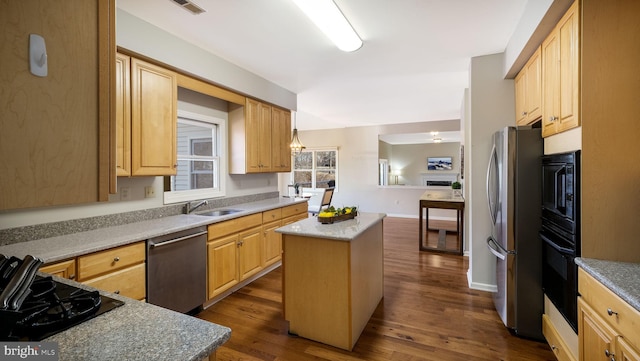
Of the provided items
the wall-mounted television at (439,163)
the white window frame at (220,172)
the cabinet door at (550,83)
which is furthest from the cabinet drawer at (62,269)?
the wall-mounted television at (439,163)

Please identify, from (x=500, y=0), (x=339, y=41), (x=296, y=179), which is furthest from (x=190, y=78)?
(x=296, y=179)

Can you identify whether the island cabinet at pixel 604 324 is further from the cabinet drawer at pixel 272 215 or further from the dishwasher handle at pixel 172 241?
the cabinet drawer at pixel 272 215

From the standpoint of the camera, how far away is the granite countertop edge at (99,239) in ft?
5.56

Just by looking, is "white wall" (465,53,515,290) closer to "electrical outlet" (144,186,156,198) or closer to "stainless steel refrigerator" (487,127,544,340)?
"stainless steel refrigerator" (487,127,544,340)

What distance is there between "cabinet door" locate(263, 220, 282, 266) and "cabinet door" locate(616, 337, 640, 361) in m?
2.83

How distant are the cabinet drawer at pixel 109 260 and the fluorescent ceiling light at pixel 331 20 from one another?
207cm

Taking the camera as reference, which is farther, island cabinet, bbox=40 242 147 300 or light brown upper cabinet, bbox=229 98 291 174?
light brown upper cabinet, bbox=229 98 291 174

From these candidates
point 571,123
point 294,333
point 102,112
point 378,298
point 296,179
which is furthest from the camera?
point 296,179

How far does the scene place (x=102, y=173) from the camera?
0.72 metres

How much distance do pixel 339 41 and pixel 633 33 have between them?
1.84 m

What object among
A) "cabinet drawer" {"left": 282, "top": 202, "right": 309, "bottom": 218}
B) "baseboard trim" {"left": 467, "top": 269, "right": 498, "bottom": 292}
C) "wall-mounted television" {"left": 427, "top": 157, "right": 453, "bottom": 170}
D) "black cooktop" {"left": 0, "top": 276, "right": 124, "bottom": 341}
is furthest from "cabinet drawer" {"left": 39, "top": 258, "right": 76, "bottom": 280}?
"wall-mounted television" {"left": 427, "top": 157, "right": 453, "bottom": 170}

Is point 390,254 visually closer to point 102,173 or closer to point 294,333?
point 294,333

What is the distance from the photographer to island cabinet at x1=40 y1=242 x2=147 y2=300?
1708 mm

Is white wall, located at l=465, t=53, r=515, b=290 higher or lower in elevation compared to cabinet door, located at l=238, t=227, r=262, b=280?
higher
